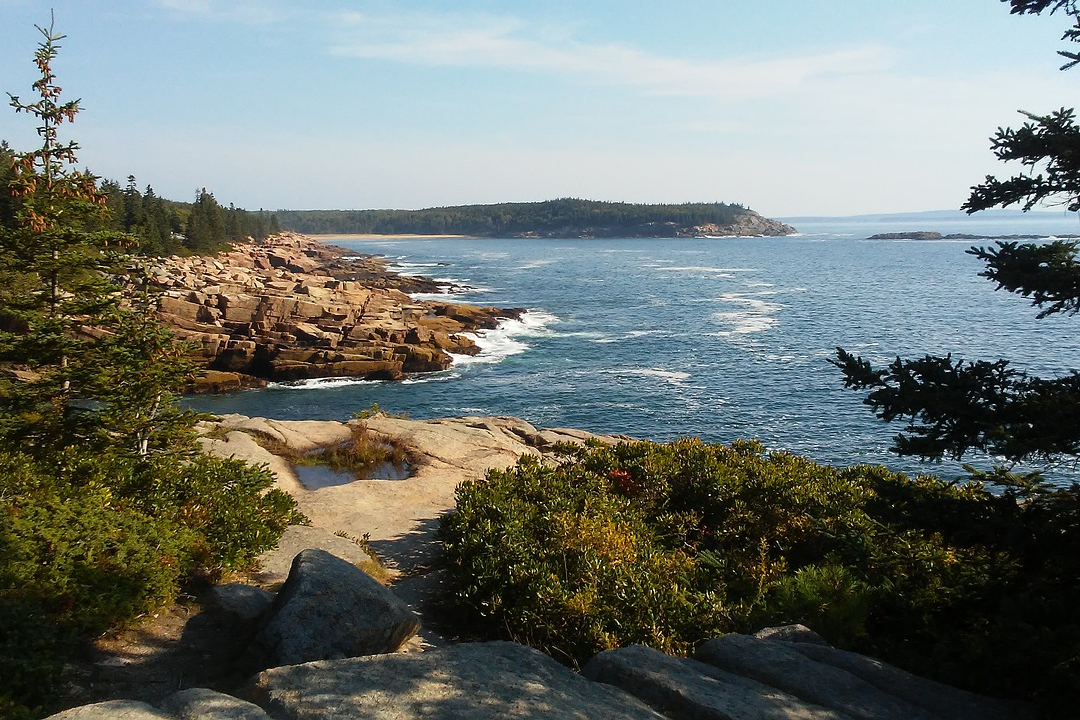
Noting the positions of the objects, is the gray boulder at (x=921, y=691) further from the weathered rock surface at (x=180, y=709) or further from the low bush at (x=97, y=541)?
the low bush at (x=97, y=541)

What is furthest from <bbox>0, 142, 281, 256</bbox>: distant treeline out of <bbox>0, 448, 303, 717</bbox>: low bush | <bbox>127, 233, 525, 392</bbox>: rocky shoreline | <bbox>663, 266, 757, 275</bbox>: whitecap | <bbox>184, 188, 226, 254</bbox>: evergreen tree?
<bbox>663, 266, 757, 275</bbox>: whitecap

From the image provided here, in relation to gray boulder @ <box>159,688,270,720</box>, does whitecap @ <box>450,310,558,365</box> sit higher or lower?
lower

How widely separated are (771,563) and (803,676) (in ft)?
15.9

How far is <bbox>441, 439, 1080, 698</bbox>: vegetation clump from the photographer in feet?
25.4

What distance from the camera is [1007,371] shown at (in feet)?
26.2

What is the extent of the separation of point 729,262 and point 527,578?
13813 centimetres

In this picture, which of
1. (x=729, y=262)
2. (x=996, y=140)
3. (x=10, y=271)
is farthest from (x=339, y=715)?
(x=729, y=262)

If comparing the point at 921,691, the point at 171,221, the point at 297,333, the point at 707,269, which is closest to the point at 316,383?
the point at 297,333

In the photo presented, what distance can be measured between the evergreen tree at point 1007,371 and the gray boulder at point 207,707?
6.83m

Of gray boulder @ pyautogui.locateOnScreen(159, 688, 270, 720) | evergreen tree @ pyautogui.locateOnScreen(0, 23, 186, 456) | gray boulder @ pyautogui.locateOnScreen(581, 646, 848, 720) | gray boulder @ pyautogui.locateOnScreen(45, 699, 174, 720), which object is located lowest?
gray boulder @ pyautogui.locateOnScreen(581, 646, 848, 720)

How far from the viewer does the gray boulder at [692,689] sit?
22.3 ft

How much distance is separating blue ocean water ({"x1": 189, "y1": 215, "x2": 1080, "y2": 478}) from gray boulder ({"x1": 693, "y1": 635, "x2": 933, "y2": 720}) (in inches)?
777

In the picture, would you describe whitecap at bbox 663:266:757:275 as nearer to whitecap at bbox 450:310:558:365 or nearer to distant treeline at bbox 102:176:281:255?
whitecap at bbox 450:310:558:365

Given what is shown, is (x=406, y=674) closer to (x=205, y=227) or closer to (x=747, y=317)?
(x=747, y=317)
